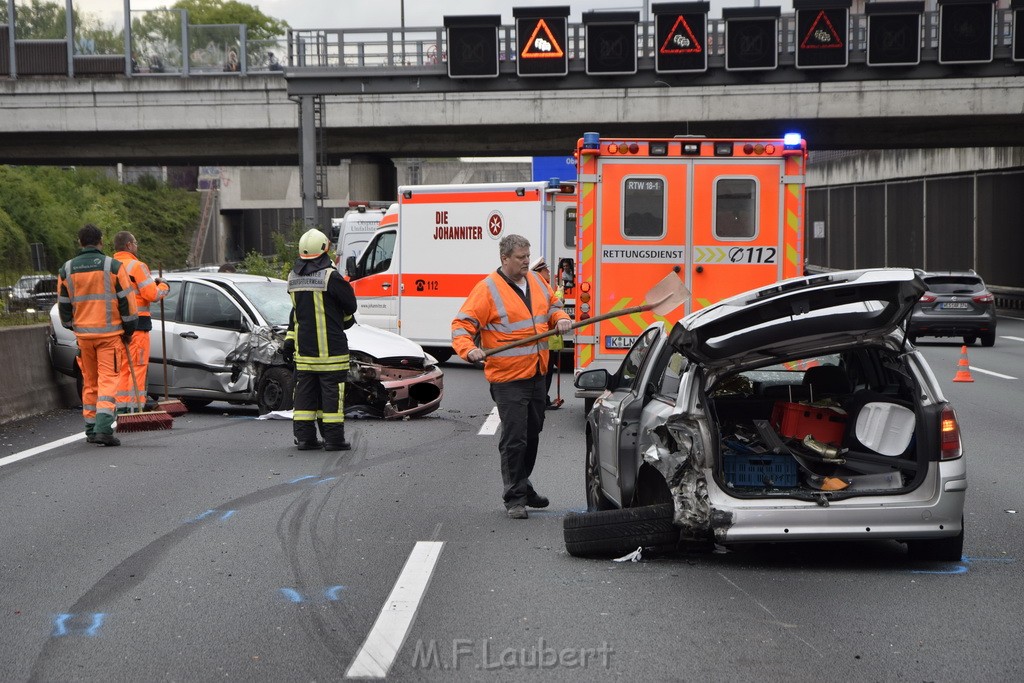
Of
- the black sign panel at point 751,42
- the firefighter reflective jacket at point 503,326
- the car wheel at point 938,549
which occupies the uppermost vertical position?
the black sign panel at point 751,42

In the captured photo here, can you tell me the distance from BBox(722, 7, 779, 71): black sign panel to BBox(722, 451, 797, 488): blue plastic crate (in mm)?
24920

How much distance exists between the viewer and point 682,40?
30.8 metres

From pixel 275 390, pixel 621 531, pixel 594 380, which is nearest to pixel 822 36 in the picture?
pixel 275 390

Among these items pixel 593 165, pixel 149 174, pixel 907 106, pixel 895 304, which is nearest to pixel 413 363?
pixel 593 165

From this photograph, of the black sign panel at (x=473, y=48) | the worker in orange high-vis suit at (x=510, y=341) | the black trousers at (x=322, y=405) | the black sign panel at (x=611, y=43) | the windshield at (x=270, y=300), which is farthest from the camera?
the black sign panel at (x=473, y=48)

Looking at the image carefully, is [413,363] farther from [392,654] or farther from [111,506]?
[392,654]

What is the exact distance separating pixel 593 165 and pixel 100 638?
898 centimetres

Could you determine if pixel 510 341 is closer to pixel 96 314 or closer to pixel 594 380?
pixel 594 380

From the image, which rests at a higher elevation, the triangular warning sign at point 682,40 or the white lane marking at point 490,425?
the triangular warning sign at point 682,40

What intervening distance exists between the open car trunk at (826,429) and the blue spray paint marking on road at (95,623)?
2.92 metres

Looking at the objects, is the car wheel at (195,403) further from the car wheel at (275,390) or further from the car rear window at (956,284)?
the car rear window at (956,284)

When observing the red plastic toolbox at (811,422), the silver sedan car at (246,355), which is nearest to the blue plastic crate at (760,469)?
the red plastic toolbox at (811,422)

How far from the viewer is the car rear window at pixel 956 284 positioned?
25875 mm

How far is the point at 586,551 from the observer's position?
6.99 metres
